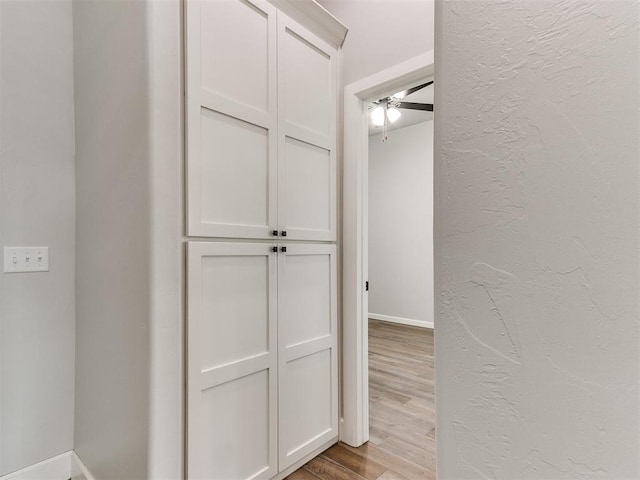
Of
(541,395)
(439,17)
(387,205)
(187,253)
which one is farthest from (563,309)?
(387,205)

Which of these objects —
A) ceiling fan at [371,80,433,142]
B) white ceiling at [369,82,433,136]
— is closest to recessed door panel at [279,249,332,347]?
ceiling fan at [371,80,433,142]

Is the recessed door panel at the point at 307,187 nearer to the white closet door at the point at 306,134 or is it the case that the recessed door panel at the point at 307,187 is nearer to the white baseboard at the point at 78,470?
the white closet door at the point at 306,134

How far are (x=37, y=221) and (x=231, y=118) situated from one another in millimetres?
1045

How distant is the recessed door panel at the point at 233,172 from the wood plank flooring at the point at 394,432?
52.7 inches

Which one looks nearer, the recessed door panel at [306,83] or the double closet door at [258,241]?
the double closet door at [258,241]

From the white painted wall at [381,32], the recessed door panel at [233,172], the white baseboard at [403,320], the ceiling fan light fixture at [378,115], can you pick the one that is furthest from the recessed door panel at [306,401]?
the white baseboard at [403,320]

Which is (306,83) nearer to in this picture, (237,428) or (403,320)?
(237,428)

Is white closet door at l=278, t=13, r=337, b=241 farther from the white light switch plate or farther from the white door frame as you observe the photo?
the white light switch plate

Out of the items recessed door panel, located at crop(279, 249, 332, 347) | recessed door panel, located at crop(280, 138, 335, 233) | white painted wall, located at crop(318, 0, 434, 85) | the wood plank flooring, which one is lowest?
the wood plank flooring

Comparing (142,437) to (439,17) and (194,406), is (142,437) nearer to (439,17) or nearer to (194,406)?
(194,406)

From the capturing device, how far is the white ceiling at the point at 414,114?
3.79 meters

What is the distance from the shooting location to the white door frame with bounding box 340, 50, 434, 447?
198 cm

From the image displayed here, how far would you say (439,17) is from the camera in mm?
604

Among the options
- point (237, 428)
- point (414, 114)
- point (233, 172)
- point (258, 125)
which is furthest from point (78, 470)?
point (414, 114)
